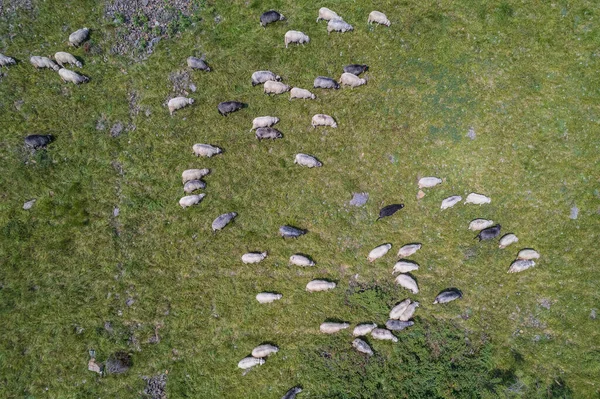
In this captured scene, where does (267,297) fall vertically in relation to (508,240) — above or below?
below

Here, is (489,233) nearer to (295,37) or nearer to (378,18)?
(378,18)

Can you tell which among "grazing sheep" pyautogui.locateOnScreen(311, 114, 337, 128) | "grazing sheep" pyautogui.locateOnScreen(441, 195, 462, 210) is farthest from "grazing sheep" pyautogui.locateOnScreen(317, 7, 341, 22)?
"grazing sheep" pyautogui.locateOnScreen(441, 195, 462, 210)

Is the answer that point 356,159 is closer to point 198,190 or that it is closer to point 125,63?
point 198,190

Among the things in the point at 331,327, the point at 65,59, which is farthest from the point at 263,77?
the point at 331,327

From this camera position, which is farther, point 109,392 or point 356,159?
point 356,159

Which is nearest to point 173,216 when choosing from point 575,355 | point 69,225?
point 69,225

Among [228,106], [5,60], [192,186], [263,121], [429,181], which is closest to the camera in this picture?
[429,181]

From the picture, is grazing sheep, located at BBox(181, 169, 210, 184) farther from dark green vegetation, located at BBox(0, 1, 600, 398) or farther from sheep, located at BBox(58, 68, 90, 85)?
sheep, located at BBox(58, 68, 90, 85)

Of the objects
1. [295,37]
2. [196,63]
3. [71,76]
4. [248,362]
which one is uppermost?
[295,37]
